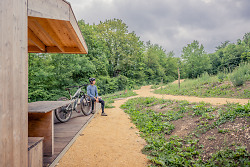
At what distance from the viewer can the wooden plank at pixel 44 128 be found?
263 cm

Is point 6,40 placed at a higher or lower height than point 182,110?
higher

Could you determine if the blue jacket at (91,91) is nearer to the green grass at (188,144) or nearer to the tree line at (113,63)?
the green grass at (188,144)

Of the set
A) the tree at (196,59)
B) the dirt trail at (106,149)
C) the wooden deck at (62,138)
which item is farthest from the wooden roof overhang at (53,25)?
the tree at (196,59)

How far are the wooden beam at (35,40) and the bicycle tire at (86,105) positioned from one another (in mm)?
2277

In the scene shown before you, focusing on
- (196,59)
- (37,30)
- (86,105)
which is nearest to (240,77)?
(86,105)

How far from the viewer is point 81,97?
538cm

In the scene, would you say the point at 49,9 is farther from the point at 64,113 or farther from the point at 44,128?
the point at 64,113

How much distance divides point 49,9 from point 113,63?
2329cm

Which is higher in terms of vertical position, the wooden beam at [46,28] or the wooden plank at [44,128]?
the wooden beam at [46,28]

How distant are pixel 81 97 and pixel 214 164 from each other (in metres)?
4.40

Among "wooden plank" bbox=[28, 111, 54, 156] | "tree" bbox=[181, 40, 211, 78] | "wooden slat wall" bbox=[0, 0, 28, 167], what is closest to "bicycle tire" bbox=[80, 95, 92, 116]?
"wooden plank" bbox=[28, 111, 54, 156]

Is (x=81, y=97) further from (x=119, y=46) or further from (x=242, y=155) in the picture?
(x=119, y=46)

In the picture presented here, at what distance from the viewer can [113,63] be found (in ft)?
83.5

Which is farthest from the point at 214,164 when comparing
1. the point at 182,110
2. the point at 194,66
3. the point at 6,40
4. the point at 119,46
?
the point at 194,66
